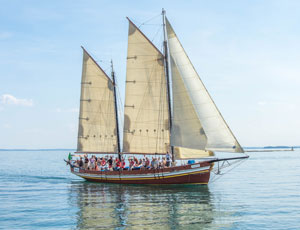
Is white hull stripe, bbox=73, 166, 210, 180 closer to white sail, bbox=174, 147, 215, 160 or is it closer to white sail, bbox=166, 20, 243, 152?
white sail, bbox=174, 147, 215, 160

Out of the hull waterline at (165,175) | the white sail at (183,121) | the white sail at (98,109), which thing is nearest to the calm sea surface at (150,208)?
the hull waterline at (165,175)

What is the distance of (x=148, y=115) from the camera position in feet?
138

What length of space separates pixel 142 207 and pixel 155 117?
14.4 metres

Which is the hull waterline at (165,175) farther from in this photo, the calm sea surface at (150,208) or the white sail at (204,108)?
the white sail at (204,108)

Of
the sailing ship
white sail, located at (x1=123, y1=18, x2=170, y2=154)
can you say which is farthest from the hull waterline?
white sail, located at (x1=123, y1=18, x2=170, y2=154)

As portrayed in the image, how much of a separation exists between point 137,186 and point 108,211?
13.7m

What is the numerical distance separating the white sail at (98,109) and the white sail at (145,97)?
17.0 ft

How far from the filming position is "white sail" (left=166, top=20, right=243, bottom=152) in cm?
3412

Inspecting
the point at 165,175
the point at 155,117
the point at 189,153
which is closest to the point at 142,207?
the point at 165,175

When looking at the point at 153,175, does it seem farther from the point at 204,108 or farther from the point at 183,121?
the point at 204,108

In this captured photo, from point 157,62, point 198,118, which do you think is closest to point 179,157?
point 198,118

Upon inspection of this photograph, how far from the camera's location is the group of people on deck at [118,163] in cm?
4025

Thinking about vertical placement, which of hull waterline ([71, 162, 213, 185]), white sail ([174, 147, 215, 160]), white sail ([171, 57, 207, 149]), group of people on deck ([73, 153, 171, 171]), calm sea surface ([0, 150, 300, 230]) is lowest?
calm sea surface ([0, 150, 300, 230])

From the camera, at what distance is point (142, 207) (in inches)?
1142
